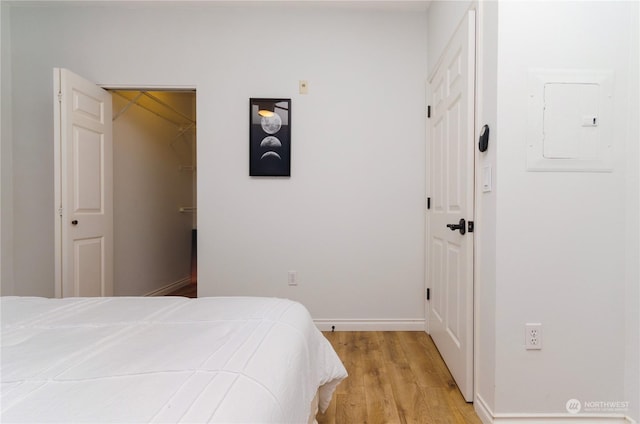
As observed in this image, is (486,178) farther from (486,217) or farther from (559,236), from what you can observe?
(559,236)

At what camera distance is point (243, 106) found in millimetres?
2420

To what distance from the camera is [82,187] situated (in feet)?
7.33

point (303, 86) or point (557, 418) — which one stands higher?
point (303, 86)

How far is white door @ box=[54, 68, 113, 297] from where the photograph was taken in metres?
2.07

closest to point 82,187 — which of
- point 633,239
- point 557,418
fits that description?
point 557,418

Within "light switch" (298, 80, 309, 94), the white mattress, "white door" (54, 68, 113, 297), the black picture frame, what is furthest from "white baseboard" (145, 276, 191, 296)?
"light switch" (298, 80, 309, 94)

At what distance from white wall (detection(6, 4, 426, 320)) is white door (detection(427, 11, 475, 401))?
26 cm

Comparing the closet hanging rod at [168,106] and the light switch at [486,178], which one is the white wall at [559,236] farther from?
the closet hanging rod at [168,106]

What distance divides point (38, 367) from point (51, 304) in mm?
618

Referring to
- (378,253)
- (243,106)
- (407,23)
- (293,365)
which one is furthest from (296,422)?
(407,23)

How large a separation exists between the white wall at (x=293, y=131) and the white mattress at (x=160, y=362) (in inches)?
49.5

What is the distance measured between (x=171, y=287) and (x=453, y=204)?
334 centimetres

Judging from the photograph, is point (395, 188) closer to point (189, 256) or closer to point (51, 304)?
point (51, 304)

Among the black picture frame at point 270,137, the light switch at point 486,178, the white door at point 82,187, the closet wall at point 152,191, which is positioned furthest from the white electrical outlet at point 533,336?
the closet wall at point 152,191
